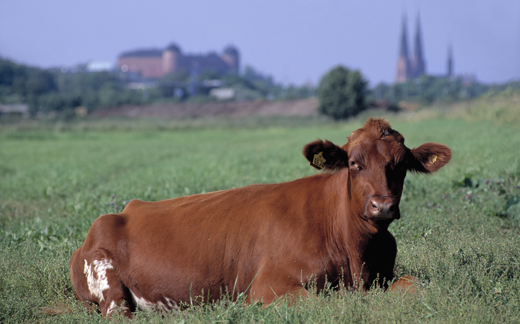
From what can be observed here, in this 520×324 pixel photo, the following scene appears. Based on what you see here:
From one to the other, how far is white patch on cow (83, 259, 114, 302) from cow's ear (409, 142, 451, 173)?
295cm

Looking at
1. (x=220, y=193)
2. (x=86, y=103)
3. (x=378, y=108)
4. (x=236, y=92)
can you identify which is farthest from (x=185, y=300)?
(x=236, y=92)

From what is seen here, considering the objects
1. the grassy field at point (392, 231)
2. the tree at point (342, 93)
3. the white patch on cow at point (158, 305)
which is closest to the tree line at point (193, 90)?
the tree at point (342, 93)

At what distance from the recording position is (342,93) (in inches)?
2773

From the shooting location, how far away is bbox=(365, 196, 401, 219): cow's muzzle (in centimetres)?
376

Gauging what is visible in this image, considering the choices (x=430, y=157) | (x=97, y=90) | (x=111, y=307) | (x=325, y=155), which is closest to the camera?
(x=325, y=155)

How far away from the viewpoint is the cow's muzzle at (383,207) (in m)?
3.76

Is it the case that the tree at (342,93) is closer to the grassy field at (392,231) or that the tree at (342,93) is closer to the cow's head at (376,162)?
the grassy field at (392,231)

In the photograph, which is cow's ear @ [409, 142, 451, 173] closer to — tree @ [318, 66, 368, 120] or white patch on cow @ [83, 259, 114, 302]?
white patch on cow @ [83, 259, 114, 302]

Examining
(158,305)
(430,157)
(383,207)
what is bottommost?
(158,305)

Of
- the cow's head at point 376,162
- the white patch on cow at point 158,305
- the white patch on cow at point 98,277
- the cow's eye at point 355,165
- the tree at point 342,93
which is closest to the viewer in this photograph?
the cow's head at point 376,162

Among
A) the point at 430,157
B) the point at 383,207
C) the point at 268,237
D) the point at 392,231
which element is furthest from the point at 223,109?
the point at 383,207

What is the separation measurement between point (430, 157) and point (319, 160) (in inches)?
39.4

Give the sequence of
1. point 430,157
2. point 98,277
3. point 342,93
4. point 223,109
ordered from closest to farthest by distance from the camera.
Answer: point 430,157 → point 98,277 → point 342,93 → point 223,109

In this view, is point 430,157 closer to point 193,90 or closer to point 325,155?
point 325,155
